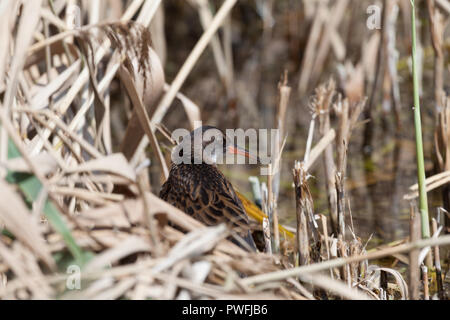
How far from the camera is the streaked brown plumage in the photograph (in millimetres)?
2756

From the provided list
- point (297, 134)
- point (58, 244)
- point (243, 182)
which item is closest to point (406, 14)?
point (297, 134)

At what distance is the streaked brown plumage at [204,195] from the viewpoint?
2.76m

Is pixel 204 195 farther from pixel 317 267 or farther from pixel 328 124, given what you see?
pixel 317 267

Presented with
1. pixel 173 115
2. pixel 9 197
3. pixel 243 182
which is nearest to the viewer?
pixel 9 197

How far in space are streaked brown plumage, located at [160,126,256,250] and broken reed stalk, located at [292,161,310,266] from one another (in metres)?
0.19

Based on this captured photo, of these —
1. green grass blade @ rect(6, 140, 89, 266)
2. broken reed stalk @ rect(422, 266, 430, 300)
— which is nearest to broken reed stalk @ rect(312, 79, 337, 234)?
broken reed stalk @ rect(422, 266, 430, 300)

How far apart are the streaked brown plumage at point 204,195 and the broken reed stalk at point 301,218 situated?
195 millimetres

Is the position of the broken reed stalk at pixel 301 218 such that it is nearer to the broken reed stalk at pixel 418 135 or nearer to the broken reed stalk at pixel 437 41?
the broken reed stalk at pixel 418 135

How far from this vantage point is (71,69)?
9.68 ft

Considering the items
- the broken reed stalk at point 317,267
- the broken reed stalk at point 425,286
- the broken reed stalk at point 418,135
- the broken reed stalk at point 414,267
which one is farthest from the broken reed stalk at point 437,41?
the broken reed stalk at point 317,267

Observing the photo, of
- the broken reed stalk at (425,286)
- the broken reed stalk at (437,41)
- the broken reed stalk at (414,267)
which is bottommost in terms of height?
the broken reed stalk at (425,286)

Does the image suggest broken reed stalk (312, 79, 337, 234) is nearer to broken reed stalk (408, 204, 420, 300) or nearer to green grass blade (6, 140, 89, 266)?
broken reed stalk (408, 204, 420, 300)

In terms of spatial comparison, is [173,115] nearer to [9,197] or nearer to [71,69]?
[71,69]
